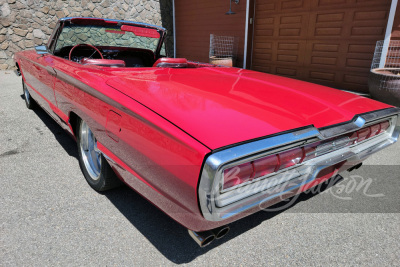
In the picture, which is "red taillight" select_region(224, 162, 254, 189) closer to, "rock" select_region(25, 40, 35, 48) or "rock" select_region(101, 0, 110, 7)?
"rock" select_region(25, 40, 35, 48)

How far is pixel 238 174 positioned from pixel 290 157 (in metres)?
0.32

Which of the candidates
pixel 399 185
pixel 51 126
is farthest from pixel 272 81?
pixel 51 126

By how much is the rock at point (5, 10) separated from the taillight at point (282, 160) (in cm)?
988

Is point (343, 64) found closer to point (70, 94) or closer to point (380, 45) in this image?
point (380, 45)

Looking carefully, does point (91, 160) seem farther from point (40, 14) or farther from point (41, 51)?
point (40, 14)

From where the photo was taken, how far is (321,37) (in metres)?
6.35

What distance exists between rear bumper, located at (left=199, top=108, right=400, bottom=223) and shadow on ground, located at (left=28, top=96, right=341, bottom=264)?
1.73ft

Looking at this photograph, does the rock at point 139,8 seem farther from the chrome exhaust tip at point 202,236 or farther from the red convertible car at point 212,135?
the chrome exhaust tip at point 202,236

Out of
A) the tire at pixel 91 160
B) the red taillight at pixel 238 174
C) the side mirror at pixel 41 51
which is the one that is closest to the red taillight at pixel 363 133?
the red taillight at pixel 238 174

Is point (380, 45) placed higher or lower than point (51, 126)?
higher

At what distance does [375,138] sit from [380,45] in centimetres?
451

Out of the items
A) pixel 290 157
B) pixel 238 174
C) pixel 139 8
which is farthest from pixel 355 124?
pixel 139 8

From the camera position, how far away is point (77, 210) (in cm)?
204

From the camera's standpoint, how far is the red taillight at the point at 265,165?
128 centimetres
